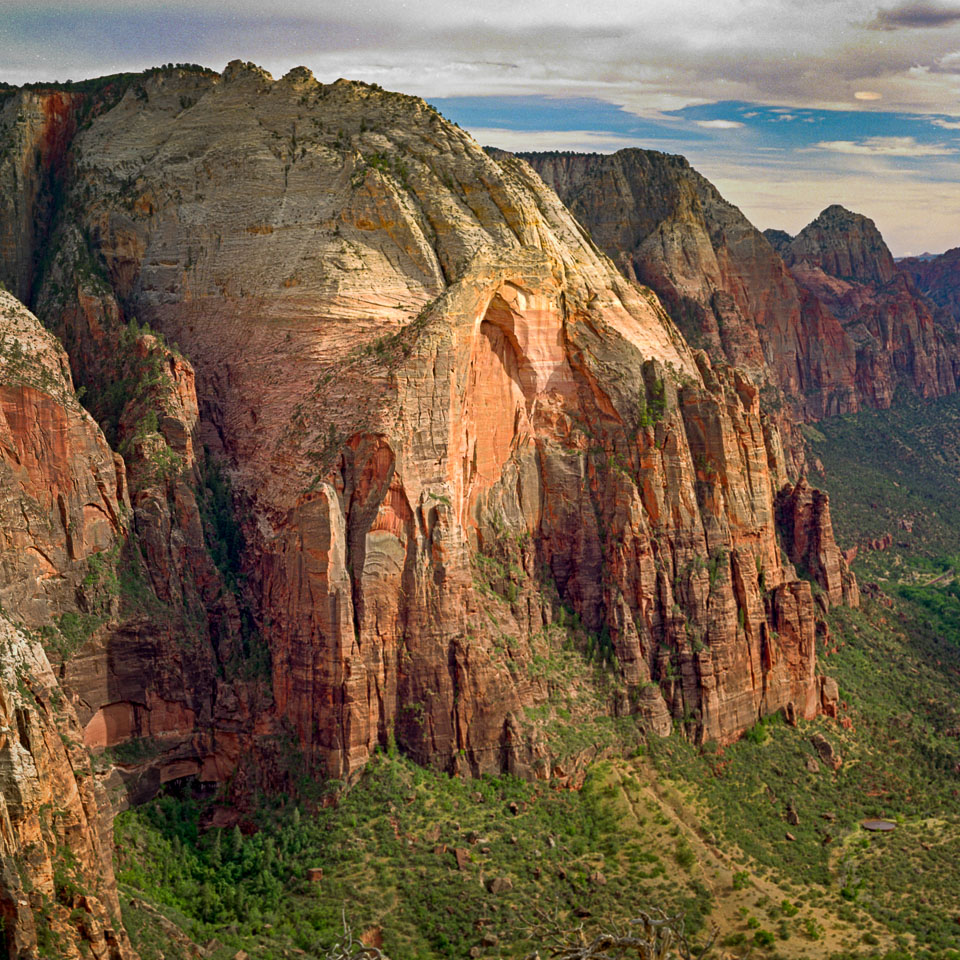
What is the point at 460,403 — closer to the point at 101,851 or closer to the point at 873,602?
the point at 101,851

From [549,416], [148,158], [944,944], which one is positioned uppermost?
[148,158]

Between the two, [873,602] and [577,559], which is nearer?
[577,559]

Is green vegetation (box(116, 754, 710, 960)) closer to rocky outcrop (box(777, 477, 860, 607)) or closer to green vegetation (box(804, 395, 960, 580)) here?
rocky outcrop (box(777, 477, 860, 607))

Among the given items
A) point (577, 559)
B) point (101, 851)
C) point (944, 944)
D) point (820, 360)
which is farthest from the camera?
point (820, 360)

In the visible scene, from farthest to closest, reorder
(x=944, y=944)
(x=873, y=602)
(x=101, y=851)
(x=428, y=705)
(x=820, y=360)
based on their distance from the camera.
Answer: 1. (x=820, y=360)
2. (x=873, y=602)
3. (x=428, y=705)
4. (x=944, y=944)
5. (x=101, y=851)

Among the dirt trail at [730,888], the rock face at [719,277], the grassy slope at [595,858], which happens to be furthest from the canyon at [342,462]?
the rock face at [719,277]

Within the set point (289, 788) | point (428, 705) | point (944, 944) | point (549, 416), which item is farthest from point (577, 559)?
point (944, 944)

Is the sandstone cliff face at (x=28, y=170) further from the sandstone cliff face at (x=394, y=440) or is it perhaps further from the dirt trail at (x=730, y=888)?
the dirt trail at (x=730, y=888)
